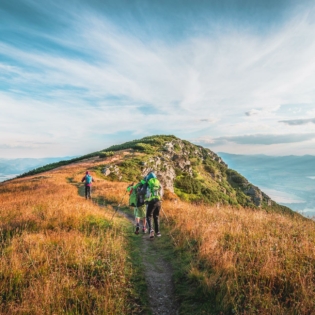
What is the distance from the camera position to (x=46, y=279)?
16.7 ft

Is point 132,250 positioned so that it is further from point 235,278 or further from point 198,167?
point 198,167

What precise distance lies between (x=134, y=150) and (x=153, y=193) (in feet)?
141

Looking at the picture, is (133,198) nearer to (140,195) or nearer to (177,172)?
(140,195)

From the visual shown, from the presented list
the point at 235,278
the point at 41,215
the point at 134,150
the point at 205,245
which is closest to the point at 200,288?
the point at 235,278

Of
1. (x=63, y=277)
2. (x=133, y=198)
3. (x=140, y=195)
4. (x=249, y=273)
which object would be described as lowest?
(x=63, y=277)

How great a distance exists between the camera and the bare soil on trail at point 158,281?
5246mm

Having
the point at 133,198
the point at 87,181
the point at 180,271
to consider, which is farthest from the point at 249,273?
the point at 87,181

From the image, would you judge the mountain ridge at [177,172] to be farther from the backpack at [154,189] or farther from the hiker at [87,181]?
the backpack at [154,189]

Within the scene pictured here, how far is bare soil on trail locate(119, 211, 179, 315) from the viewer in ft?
17.2

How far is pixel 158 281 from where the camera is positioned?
21.0ft

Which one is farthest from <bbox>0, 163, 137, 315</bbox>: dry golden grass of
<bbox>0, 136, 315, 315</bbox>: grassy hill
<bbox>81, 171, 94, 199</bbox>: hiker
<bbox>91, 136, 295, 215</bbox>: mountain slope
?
<bbox>91, 136, 295, 215</bbox>: mountain slope

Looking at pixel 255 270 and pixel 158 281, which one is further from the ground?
pixel 255 270

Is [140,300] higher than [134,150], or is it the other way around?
[134,150]

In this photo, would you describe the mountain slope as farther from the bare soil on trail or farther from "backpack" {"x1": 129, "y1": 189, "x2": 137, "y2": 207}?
the bare soil on trail
